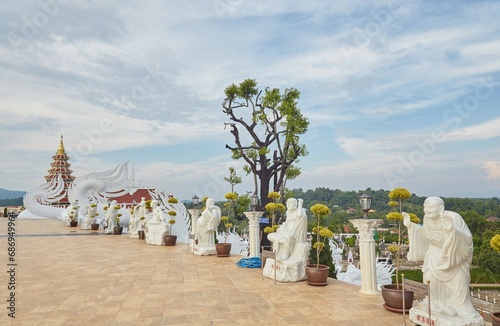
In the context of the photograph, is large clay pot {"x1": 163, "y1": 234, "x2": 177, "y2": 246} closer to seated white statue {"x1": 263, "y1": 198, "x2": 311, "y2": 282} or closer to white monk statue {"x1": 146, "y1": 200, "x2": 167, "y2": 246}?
white monk statue {"x1": 146, "y1": 200, "x2": 167, "y2": 246}

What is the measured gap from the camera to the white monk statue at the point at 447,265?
4.22m

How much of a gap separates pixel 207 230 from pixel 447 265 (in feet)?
26.4

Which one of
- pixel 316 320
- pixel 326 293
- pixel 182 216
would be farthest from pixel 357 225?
pixel 182 216

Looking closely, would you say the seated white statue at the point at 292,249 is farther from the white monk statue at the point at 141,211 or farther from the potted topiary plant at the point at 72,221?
the potted topiary plant at the point at 72,221

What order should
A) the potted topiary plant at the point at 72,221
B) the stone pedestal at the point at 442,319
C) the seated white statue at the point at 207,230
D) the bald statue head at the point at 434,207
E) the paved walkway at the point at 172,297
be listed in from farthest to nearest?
the potted topiary plant at the point at 72,221, the seated white statue at the point at 207,230, the paved walkway at the point at 172,297, the bald statue head at the point at 434,207, the stone pedestal at the point at 442,319

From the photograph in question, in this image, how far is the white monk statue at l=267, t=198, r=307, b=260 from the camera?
7637 mm

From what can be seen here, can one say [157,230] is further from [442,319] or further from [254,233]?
[442,319]

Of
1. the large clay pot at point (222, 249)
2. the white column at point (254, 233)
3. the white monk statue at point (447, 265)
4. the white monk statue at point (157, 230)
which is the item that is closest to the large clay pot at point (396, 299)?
the white monk statue at point (447, 265)

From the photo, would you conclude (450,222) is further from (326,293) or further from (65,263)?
(65,263)

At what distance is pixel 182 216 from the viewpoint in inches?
740

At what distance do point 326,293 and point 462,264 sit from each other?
2.83m

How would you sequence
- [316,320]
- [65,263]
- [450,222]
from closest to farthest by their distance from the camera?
[450,222]
[316,320]
[65,263]

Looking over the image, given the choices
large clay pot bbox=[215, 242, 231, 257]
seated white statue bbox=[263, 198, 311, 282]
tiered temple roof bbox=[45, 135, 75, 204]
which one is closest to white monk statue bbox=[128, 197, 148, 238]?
large clay pot bbox=[215, 242, 231, 257]

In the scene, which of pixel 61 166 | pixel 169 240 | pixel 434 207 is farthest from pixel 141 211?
pixel 61 166
